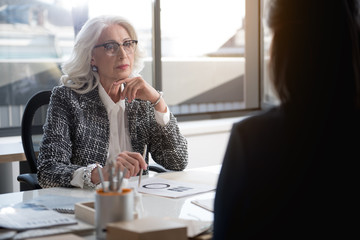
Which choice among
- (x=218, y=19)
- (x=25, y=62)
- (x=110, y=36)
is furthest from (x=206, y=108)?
(x=110, y=36)

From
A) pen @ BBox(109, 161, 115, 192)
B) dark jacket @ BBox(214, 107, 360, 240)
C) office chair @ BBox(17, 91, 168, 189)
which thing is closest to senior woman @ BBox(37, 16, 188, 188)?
office chair @ BBox(17, 91, 168, 189)

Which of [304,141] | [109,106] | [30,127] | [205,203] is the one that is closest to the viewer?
[304,141]

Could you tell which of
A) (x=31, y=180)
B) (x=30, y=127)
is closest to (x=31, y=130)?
(x=30, y=127)

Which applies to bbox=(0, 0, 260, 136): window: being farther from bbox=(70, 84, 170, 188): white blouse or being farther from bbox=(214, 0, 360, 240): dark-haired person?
bbox=(214, 0, 360, 240): dark-haired person

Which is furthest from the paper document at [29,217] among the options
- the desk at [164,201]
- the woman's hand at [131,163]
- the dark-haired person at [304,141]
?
the dark-haired person at [304,141]

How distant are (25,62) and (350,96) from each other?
3504 millimetres

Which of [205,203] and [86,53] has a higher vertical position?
[86,53]

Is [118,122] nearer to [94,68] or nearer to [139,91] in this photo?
[139,91]

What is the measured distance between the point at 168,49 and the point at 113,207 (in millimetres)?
3682

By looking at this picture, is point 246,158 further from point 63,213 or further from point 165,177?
point 165,177

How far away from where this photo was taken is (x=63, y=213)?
146cm

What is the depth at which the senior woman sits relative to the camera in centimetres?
219

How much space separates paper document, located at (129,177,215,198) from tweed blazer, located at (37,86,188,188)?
10.6 inches

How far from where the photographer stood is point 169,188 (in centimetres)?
179
